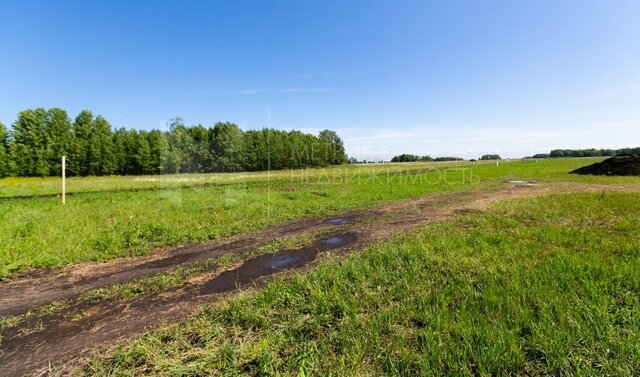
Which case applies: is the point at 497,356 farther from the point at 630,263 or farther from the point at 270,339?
the point at 630,263

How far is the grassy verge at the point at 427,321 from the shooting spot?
3.12 m

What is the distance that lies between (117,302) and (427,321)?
5.71 meters

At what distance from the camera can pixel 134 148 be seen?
6041 cm

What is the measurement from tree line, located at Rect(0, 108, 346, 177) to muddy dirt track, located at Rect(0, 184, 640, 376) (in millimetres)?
61988

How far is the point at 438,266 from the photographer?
231 inches

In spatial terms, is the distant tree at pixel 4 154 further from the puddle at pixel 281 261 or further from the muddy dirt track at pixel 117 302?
the puddle at pixel 281 261

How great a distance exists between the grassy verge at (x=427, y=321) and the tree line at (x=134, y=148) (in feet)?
219

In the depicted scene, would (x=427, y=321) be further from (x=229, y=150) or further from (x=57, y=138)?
(x=57, y=138)

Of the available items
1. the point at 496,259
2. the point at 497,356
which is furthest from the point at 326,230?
the point at 497,356

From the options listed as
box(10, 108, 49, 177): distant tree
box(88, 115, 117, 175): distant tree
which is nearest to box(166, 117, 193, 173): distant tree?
box(88, 115, 117, 175): distant tree

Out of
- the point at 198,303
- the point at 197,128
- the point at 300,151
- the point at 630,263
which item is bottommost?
the point at 198,303

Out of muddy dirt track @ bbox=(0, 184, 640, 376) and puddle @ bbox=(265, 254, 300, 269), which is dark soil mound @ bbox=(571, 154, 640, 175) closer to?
muddy dirt track @ bbox=(0, 184, 640, 376)

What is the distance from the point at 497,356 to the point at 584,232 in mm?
7693

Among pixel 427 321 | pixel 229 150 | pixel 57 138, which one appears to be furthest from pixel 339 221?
pixel 57 138
